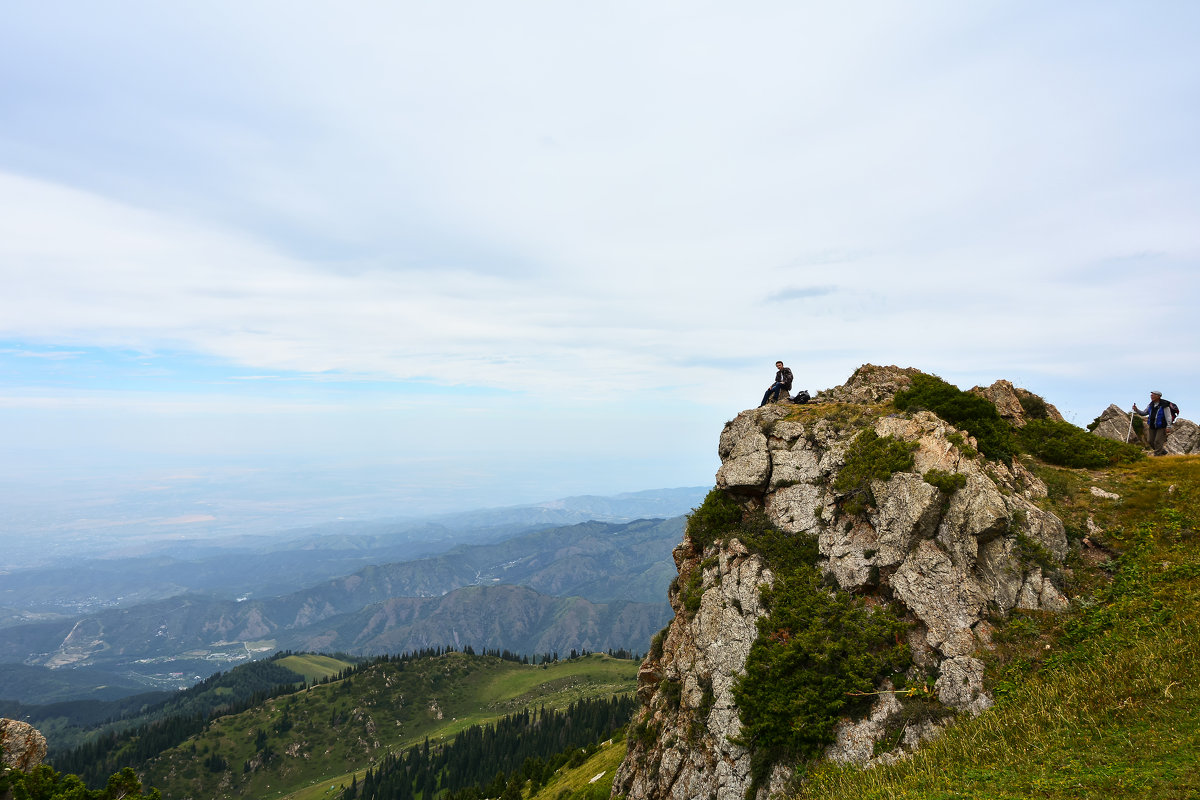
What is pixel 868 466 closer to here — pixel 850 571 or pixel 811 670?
pixel 850 571

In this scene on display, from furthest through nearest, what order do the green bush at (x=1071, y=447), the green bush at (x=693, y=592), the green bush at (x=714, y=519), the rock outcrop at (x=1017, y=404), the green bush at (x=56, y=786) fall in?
1. the rock outcrop at (x=1017, y=404)
2. the green bush at (x=714, y=519)
3. the green bush at (x=1071, y=447)
4. the green bush at (x=693, y=592)
5. the green bush at (x=56, y=786)

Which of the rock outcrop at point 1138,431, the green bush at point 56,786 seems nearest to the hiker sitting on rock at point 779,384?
the rock outcrop at point 1138,431

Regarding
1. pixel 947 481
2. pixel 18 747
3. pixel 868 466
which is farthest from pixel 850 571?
pixel 18 747

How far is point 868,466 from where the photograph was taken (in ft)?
82.0

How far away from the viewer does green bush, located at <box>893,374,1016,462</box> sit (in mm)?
25922

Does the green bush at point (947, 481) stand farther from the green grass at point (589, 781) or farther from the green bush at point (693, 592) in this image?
the green grass at point (589, 781)

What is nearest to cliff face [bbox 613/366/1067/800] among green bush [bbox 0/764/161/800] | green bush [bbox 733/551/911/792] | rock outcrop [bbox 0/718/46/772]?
green bush [bbox 733/551/911/792]

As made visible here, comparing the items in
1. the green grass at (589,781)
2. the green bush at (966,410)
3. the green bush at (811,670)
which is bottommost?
the green grass at (589,781)

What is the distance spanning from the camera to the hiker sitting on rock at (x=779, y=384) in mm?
34625

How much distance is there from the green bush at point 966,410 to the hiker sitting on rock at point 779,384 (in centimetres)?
723

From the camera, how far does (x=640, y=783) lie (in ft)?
85.0

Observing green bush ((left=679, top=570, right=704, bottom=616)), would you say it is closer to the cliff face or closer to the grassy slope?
the cliff face

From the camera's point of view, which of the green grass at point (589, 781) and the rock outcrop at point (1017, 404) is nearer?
the rock outcrop at point (1017, 404)

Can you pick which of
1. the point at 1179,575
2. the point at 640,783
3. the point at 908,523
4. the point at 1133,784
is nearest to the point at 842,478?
the point at 908,523
